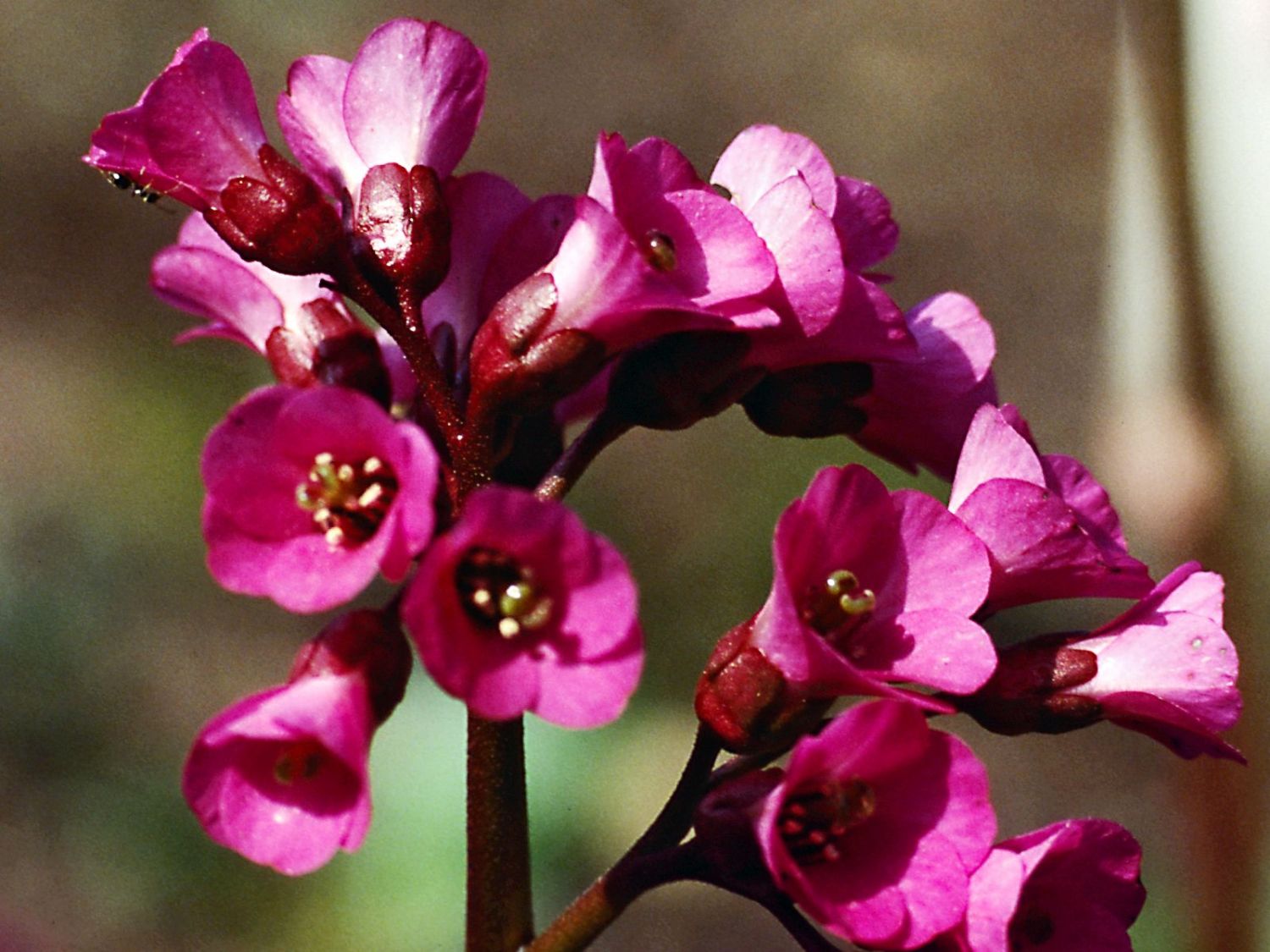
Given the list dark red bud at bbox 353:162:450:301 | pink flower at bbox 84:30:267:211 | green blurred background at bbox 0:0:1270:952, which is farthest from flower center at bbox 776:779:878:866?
green blurred background at bbox 0:0:1270:952

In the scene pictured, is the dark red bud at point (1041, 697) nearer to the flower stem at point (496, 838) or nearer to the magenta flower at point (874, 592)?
the magenta flower at point (874, 592)

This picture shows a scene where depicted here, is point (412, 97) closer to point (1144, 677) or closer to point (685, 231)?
point (685, 231)

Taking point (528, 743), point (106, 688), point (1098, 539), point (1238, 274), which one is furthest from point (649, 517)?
point (1098, 539)

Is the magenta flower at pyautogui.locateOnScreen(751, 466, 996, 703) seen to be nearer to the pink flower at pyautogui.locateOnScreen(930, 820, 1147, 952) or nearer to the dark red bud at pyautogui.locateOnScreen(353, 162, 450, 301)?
the pink flower at pyautogui.locateOnScreen(930, 820, 1147, 952)

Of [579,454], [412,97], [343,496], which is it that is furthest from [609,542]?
[412,97]

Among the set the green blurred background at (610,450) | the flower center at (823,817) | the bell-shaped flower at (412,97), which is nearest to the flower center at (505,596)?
the flower center at (823,817)
